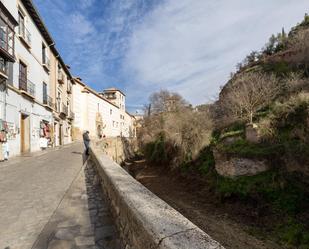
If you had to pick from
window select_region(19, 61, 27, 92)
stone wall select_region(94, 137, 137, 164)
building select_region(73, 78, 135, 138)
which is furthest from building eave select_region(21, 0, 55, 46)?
building select_region(73, 78, 135, 138)

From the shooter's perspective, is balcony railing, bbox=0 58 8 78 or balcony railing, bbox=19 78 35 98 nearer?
balcony railing, bbox=0 58 8 78

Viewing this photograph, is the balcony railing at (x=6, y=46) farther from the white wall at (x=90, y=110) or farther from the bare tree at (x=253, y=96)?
the white wall at (x=90, y=110)

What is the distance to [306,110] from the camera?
1202 cm

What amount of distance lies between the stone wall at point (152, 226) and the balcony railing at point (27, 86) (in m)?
13.7

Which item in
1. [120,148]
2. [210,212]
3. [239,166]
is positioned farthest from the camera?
[120,148]

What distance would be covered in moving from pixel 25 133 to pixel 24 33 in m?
5.96

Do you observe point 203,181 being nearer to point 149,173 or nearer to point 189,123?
point 189,123

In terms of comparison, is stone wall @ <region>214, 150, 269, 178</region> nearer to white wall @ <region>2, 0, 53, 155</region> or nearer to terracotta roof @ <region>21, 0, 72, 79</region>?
white wall @ <region>2, 0, 53, 155</region>

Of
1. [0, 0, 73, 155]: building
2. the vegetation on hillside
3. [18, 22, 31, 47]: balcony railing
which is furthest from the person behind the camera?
[18, 22, 31, 47]: balcony railing

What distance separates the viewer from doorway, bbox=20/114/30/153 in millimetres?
15945

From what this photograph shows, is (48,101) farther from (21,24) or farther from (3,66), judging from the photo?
(3,66)

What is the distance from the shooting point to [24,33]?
15969mm

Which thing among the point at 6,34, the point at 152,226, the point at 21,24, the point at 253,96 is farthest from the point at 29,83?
the point at 152,226

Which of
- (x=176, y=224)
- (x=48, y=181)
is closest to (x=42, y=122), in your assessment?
(x=48, y=181)
